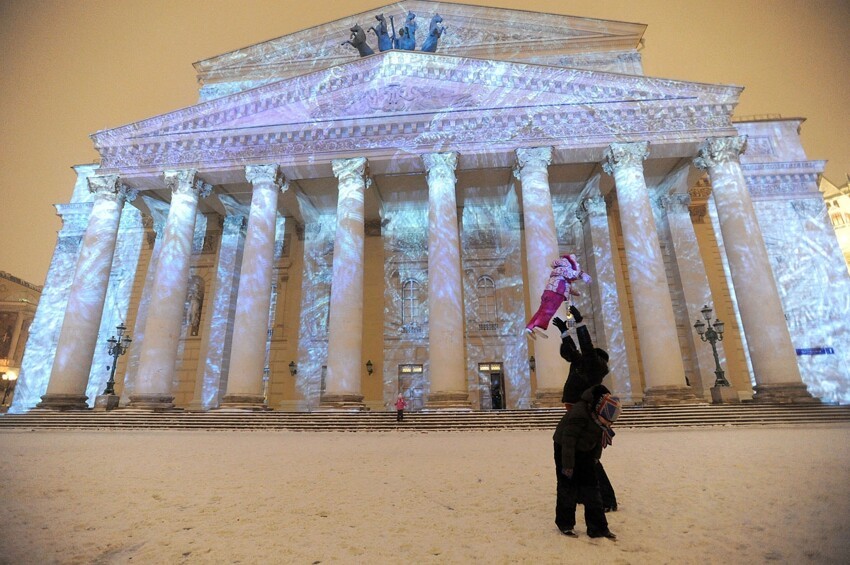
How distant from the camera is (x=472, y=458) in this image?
7.09 metres

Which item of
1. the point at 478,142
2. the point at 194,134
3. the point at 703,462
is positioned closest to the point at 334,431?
the point at 703,462

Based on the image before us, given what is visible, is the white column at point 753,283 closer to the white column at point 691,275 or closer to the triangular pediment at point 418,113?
the triangular pediment at point 418,113

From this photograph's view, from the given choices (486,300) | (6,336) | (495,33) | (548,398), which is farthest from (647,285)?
(6,336)

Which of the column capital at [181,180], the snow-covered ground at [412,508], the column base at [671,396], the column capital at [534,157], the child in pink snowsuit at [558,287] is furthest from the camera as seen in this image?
the column capital at [181,180]

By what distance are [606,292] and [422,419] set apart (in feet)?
36.9

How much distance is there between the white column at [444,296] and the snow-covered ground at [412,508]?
810 centimetres

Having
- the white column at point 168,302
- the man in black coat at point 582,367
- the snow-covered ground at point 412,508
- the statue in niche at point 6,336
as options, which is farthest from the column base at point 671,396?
the statue in niche at point 6,336

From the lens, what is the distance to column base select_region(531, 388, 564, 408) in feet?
49.2

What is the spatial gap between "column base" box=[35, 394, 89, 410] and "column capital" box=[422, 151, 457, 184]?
632 inches

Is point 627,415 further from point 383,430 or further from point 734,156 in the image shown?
point 734,156

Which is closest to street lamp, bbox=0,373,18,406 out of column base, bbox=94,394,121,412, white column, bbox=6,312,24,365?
white column, bbox=6,312,24,365

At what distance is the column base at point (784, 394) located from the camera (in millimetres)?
14371

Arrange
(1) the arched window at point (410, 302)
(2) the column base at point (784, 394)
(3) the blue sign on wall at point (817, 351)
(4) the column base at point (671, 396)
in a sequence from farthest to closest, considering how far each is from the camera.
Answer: (1) the arched window at point (410, 302), (3) the blue sign on wall at point (817, 351), (4) the column base at point (671, 396), (2) the column base at point (784, 394)

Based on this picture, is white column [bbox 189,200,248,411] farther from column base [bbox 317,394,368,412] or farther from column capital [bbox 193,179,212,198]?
column base [bbox 317,394,368,412]
